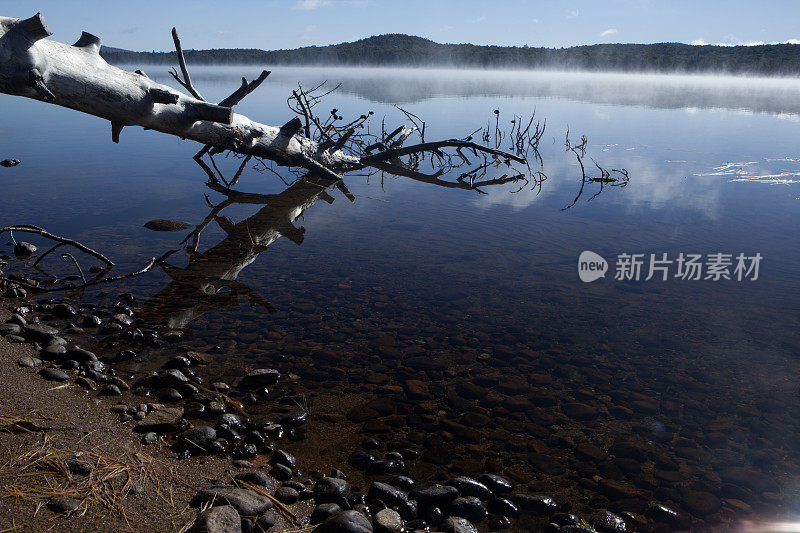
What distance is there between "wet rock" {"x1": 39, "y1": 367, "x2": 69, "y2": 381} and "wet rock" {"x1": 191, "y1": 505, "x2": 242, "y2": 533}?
2468mm

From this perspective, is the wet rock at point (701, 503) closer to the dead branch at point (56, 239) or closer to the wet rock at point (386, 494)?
the wet rock at point (386, 494)

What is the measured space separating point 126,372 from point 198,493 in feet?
7.68

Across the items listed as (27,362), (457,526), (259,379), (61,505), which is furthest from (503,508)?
(27,362)


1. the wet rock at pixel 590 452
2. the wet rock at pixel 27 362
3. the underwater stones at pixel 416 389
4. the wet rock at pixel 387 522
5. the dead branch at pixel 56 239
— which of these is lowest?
the wet rock at pixel 590 452

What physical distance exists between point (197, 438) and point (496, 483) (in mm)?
2196

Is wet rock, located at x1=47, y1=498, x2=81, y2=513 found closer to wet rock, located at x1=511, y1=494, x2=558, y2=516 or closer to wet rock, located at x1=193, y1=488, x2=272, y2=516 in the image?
wet rock, located at x1=193, y1=488, x2=272, y2=516

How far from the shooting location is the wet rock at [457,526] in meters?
3.36

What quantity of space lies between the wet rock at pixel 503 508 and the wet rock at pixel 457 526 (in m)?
0.28

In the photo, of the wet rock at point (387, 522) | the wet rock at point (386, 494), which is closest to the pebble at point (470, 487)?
the wet rock at point (386, 494)

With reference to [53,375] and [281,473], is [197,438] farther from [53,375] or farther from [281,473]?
[53,375]

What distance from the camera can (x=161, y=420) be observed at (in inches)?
166

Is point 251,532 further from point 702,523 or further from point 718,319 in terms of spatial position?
point 718,319

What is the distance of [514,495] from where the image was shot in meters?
3.85

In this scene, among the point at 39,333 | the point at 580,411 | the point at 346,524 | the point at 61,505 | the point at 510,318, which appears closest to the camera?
the point at 61,505
